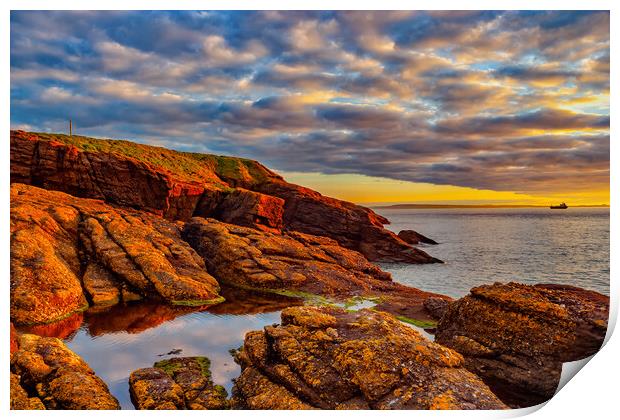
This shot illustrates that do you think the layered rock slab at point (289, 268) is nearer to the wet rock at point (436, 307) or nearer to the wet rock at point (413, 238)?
the wet rock at point (436, 307)

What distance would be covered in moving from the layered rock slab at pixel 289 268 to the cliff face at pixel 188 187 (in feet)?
44.2

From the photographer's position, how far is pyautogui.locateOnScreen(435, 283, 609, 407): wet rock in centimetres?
1527

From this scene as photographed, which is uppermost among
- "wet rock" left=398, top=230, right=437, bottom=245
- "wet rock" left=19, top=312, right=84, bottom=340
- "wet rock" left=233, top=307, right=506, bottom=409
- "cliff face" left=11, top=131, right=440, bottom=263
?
"cliff face" left=11, top=131, right=440, bottom=263

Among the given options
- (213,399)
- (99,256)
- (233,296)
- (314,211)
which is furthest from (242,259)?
(314,211)

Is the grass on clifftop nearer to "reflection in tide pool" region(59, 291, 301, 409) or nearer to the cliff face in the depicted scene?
the cliff face

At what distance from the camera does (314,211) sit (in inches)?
2778

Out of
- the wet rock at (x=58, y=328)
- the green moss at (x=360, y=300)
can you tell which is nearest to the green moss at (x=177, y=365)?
the wet rock at (x=58, y=328)

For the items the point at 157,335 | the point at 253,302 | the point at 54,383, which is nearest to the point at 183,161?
the point at 253,302

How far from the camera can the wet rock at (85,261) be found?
22000mm

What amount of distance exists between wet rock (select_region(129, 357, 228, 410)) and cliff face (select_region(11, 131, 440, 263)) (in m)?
36.7

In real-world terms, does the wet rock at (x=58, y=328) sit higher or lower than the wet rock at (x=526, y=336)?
lower

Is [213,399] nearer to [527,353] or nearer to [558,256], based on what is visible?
[527,353]

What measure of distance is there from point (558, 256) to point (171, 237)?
195 ft

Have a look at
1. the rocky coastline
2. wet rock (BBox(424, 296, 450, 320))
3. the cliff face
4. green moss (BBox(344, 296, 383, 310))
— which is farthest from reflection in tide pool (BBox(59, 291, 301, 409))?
the cliff face
